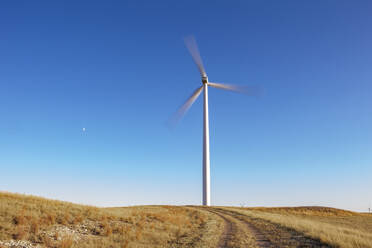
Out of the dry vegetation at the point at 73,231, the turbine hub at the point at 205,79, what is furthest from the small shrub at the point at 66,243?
the turbine hub at the point at 205,79

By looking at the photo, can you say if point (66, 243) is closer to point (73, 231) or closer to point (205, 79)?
point (73, 231)

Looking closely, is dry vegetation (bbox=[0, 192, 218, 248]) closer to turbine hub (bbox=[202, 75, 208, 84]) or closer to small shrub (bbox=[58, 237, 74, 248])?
small shrub (bbox=[58, 237, 74, 248])

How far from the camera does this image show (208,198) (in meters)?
52.8

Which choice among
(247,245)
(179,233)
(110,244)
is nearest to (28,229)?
(110,244)

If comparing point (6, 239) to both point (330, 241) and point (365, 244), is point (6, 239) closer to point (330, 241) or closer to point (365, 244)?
point (330, 241)

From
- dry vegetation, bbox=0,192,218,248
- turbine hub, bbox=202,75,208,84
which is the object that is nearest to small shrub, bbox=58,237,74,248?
dry vegetation, bbox=0,192,218,248

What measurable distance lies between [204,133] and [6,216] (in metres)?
42.7

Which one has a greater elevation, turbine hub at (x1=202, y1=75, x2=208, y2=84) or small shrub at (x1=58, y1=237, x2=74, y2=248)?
turbine hub at (x1=202, y1=75, x2=208, y2=84)

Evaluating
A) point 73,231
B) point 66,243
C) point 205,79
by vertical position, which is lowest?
point 66,243

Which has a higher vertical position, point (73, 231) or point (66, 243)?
point (73, 231)

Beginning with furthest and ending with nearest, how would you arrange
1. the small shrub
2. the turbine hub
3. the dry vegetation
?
the turbine hub < the dry vegetation < the small shrub

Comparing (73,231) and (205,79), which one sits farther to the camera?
(205,79)

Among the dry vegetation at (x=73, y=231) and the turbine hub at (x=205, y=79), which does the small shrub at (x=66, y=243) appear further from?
the turbine hub at (x=205, y=79)

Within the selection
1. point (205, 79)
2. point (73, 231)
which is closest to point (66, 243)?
point (73, 231)
